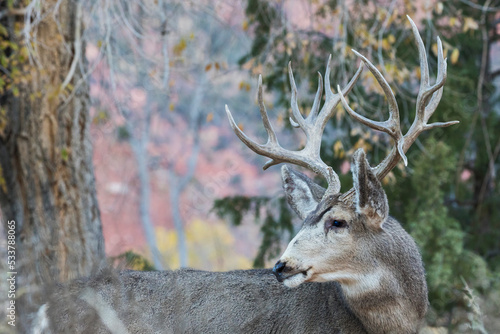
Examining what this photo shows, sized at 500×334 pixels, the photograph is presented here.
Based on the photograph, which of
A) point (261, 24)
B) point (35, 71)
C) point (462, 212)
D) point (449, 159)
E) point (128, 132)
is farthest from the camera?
point (128, 132)

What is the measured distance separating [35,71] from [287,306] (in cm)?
390

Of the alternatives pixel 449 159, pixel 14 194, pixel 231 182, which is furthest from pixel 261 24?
pixel 231 182

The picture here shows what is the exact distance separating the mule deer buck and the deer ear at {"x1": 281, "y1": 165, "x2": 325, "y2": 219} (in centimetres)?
2

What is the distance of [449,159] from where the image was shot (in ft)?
28.2

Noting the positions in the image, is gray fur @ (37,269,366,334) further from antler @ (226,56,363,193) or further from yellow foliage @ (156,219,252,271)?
yellow foliage @ (156,219,252,271)

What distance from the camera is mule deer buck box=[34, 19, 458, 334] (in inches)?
190

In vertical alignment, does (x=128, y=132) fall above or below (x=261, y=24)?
below

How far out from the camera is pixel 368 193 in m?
4.77

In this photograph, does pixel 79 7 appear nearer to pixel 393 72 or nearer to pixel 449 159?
pixel 393 72

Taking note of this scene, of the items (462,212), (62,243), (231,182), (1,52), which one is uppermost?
(1,52)

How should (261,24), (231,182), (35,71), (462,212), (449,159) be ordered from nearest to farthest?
(35,71) → (449,159) → (261,24) → (462,212) → (231,182)

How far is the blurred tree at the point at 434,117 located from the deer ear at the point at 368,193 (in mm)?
2869

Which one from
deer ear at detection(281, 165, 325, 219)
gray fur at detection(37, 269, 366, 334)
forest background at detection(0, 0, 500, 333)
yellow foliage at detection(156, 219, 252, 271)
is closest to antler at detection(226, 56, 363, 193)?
deer ear at detection(281, 165, 325, 219)

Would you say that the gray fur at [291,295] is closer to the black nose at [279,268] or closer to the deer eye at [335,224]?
the deer eye at [335,224]
